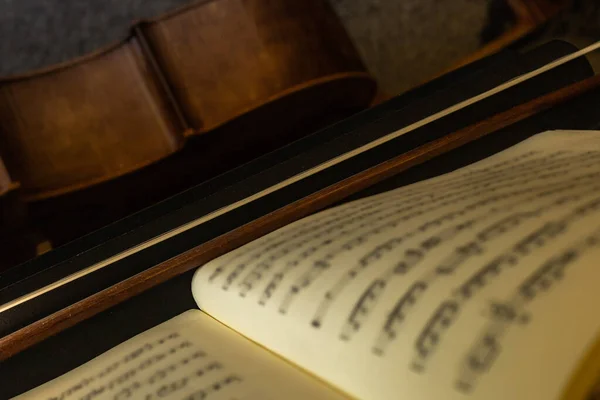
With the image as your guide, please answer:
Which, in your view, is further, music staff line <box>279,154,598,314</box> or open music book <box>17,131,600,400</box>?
music staff line <box>279,154,598,314</box>

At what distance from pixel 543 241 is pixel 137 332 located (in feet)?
1.36

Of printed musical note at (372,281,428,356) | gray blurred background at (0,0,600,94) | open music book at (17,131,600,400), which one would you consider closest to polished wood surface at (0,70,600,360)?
open music book at (17,131,600,400)

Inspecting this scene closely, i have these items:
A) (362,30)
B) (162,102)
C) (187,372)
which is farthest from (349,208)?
(362,30)

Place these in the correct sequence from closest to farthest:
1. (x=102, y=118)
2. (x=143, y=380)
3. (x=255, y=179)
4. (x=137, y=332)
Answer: (x=143, y=380) < (x=137, y=332) < (x=255, y=179) < (x=102, y=118)

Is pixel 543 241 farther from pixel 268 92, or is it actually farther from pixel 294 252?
pixel 268 92

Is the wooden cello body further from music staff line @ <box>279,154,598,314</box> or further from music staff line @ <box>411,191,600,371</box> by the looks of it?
music staff line @ <box>411,191,600,371</box>

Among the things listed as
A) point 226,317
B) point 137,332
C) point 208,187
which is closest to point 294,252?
point 226,317

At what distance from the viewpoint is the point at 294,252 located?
0.60m

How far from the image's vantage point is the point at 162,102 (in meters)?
1.20

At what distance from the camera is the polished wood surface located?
2.13 feet

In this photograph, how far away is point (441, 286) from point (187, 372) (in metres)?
0.23

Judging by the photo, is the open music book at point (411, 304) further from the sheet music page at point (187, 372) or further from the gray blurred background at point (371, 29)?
the gray blurred background at point (371, 29)

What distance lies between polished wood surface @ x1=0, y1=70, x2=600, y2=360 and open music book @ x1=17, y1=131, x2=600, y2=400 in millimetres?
24

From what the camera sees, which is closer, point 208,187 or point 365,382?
point 365,382
